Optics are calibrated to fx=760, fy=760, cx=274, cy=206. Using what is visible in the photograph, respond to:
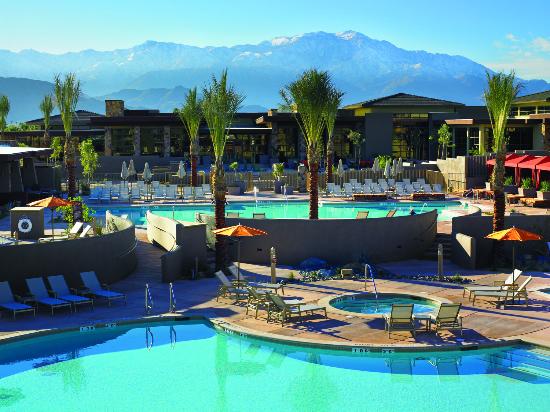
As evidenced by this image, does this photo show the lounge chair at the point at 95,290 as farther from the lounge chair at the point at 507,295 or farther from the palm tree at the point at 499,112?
the palm tree at the point at 499,112

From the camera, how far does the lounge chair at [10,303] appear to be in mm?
16922

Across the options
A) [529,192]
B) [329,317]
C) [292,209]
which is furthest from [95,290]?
[529,192]

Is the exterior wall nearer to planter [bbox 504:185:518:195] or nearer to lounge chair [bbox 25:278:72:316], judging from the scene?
planter [bbox 504:185:518:195]

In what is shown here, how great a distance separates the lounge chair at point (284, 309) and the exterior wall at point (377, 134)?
4517 centimetres

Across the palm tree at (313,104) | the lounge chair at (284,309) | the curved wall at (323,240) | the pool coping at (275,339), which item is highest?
the palm tree at (313,104)

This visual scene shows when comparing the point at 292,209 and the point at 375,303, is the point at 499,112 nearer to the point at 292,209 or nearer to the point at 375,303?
the point at 375,303

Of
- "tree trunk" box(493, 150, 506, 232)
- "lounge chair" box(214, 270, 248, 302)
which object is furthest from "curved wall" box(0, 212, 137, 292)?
"tree trunk" box(493, 150, 506, 232)

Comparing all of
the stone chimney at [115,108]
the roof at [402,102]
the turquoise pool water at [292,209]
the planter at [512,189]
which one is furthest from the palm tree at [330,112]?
the stone chimney at [115,108]

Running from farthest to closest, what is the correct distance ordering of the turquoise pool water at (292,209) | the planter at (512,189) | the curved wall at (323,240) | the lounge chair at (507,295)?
the planter at (512,189) → the turquoise pool water at (292,209) → the curved wall at (323,240) → the lounge chair at (507,295)

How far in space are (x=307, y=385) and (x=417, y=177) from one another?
33823 millimetres

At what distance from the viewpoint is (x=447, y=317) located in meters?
15.4

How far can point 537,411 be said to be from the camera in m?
12.0

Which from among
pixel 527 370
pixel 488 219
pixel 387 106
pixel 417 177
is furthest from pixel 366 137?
pixel 527 370

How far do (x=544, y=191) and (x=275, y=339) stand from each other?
925 inches
